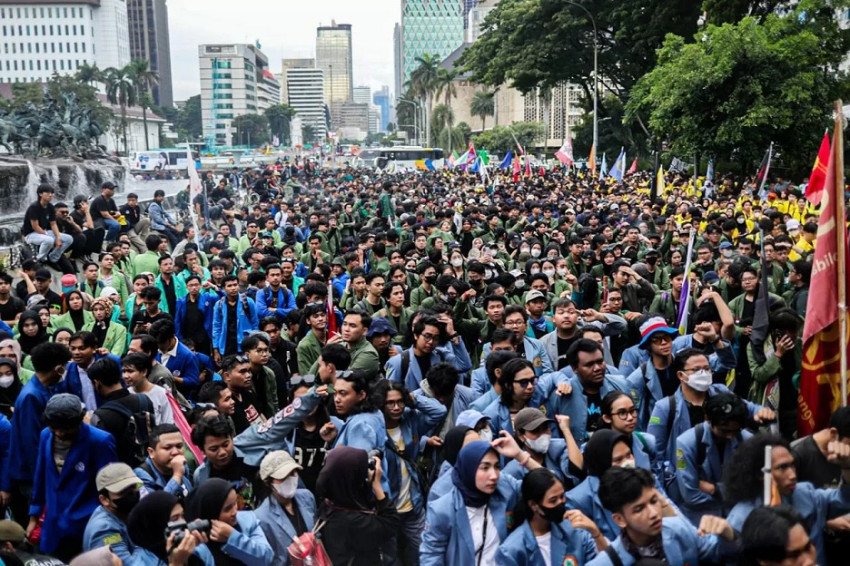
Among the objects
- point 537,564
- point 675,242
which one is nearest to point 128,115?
point 675,242

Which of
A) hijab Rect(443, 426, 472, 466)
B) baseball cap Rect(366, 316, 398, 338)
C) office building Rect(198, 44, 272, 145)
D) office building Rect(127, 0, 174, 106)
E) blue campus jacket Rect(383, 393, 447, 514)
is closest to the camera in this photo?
hijab Rect(443, 426, 472, 466)

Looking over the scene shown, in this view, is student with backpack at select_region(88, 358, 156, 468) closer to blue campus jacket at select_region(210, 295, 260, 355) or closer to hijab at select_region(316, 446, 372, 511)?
hijab at select_region(316, 446, 372, 511)

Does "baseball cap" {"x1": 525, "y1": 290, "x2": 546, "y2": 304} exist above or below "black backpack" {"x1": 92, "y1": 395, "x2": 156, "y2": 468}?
above

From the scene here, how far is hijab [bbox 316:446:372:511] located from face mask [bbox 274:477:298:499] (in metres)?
0.12

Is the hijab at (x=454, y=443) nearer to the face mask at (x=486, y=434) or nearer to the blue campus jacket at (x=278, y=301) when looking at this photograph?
the face mask at (x=486, y=434)

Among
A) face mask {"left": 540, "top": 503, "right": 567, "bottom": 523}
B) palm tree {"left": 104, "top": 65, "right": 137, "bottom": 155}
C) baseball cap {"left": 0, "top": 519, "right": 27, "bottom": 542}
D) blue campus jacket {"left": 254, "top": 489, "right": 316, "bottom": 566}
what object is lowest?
blue campus jacket {"left": 254, "top": 489, "right": 316, "bottom": 566}

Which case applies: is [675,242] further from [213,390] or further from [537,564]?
[537,564]

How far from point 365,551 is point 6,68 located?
12555 centimetres

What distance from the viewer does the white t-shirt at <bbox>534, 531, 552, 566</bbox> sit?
3.62 metres

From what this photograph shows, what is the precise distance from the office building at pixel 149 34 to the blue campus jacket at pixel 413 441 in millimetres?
145055

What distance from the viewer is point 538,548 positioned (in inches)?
143

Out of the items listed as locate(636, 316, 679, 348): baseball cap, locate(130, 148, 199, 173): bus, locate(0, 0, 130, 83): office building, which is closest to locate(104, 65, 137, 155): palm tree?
locate(130, 148, 199, 173): bus

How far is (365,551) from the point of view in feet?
14.1

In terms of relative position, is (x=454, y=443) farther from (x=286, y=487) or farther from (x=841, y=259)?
(x=841, y=259)
